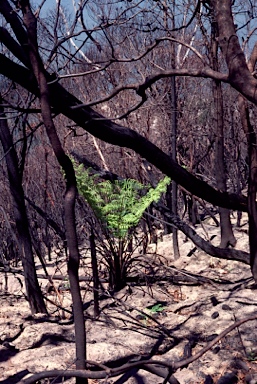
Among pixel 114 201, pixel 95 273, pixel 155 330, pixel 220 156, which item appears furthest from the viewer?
pixel 220 156

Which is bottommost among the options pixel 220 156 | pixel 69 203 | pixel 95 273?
pixel 69 203

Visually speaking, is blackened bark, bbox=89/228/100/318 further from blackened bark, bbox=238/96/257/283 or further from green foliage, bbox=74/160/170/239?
blackened bark, bbox=238/96/257/283

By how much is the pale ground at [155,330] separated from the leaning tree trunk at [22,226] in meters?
0.21

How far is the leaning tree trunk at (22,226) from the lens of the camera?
5418mm

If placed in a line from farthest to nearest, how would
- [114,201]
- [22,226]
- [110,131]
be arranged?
[114,201]
[22,226]
[110,131]

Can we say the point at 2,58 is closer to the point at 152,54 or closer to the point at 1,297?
the point at 1,297

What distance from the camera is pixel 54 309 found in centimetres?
597

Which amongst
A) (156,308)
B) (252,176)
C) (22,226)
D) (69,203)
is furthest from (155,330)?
(69,203)

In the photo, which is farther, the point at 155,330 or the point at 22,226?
the point at 22,226

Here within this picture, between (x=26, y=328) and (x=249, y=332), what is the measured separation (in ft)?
7.54

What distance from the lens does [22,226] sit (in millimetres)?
5520

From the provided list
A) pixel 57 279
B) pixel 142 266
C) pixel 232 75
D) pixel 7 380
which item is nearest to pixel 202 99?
pixel 142 266

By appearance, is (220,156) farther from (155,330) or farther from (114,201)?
(155,330)

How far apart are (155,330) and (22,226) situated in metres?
1.98
